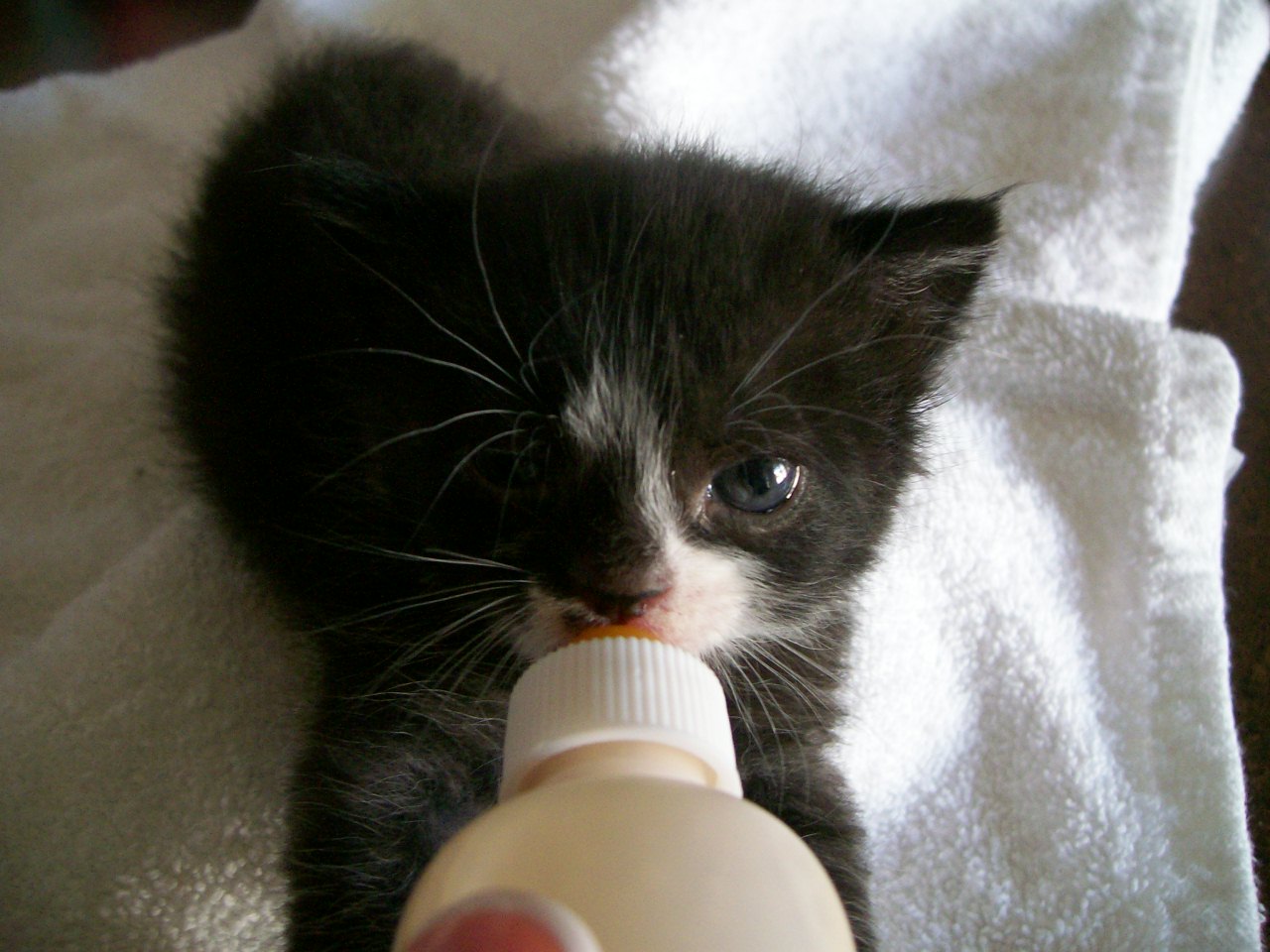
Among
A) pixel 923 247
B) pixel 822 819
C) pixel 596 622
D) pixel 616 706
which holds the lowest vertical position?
pixel 822 819

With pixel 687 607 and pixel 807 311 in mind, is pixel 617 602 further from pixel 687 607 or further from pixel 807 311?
pixel 807 311

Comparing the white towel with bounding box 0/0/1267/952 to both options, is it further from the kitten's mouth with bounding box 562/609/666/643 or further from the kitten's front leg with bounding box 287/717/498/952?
the kitten's mouth with bounding box 562/609/666/643

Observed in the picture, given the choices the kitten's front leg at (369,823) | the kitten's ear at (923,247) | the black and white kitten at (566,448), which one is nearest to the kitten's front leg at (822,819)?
the black and white kitten at (566,448)

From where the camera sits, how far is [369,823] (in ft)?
2.93

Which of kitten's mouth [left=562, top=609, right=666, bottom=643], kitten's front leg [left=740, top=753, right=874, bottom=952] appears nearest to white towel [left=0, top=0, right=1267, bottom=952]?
kitten's front leg [left=740, top=753, right=874, bottom=952]

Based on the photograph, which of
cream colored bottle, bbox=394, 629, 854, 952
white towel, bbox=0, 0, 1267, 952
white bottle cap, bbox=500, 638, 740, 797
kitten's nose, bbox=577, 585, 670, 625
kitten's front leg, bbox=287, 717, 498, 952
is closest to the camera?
cream colored bottle, bbox=394, 629, 854, 952

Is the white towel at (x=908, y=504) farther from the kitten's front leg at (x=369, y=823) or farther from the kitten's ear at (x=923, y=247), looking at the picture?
the kitten's ear at (x=923, y=247)

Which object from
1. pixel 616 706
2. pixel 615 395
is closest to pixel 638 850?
pixel 616 706

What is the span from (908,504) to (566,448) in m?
0.62

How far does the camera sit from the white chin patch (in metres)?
0.79

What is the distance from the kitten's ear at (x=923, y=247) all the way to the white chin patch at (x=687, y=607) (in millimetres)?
328

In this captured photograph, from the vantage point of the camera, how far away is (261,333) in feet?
3.79

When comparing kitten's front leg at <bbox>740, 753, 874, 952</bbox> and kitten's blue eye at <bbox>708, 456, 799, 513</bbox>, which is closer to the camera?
kitten's blue eye at <bbox>708, 456, 799, 513</bbox>

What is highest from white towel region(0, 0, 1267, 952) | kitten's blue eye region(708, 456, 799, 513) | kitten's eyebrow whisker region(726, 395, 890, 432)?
kitten's eyebrow whisker region(726, 395, 890, 432)
